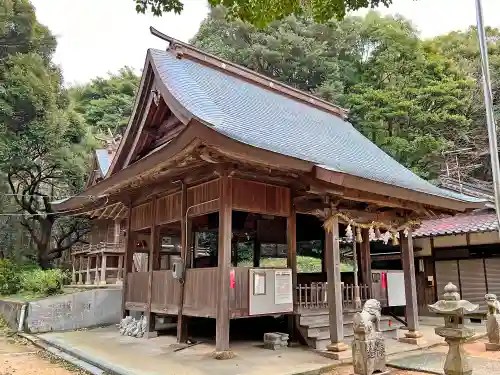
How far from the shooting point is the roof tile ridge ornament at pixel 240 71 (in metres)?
11.3

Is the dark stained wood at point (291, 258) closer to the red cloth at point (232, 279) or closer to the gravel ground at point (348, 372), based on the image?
the red cloth at point (232, 279)

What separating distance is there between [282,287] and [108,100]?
125 ft

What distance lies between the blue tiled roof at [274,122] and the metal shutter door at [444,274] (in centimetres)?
457

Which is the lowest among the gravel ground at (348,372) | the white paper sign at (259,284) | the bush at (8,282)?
the gravel ground at (348,372)

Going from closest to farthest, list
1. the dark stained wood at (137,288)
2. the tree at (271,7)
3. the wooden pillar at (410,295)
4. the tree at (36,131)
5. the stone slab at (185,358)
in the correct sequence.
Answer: the tree at (271,7)
the stone slab at (185,358)
the wooden pillar at (410,295)
the dark stained wood at (137,288)
the tree at (36,131)

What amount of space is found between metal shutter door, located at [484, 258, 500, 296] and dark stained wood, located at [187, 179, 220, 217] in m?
10.6

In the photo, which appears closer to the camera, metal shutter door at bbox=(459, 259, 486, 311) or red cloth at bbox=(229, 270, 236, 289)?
red cloth at bbox=(229, 270, 236, 289)

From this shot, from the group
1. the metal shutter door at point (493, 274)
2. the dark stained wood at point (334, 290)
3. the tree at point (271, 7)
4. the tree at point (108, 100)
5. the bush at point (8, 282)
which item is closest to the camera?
the tree at point (271, 7)

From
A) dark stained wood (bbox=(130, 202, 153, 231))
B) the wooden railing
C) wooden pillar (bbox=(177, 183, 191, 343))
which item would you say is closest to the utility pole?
the wooden railing

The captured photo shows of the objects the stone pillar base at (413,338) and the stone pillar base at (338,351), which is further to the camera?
the stone pillar base at (413,338)

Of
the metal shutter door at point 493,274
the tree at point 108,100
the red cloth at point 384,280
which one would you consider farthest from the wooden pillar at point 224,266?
the tree at point 108,100

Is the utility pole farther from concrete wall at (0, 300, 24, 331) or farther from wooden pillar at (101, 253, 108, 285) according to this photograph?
wooden pillar at (101, 253, 108, 285)

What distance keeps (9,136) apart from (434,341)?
19.5 metres

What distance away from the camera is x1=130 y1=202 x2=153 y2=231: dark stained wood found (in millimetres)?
10697
